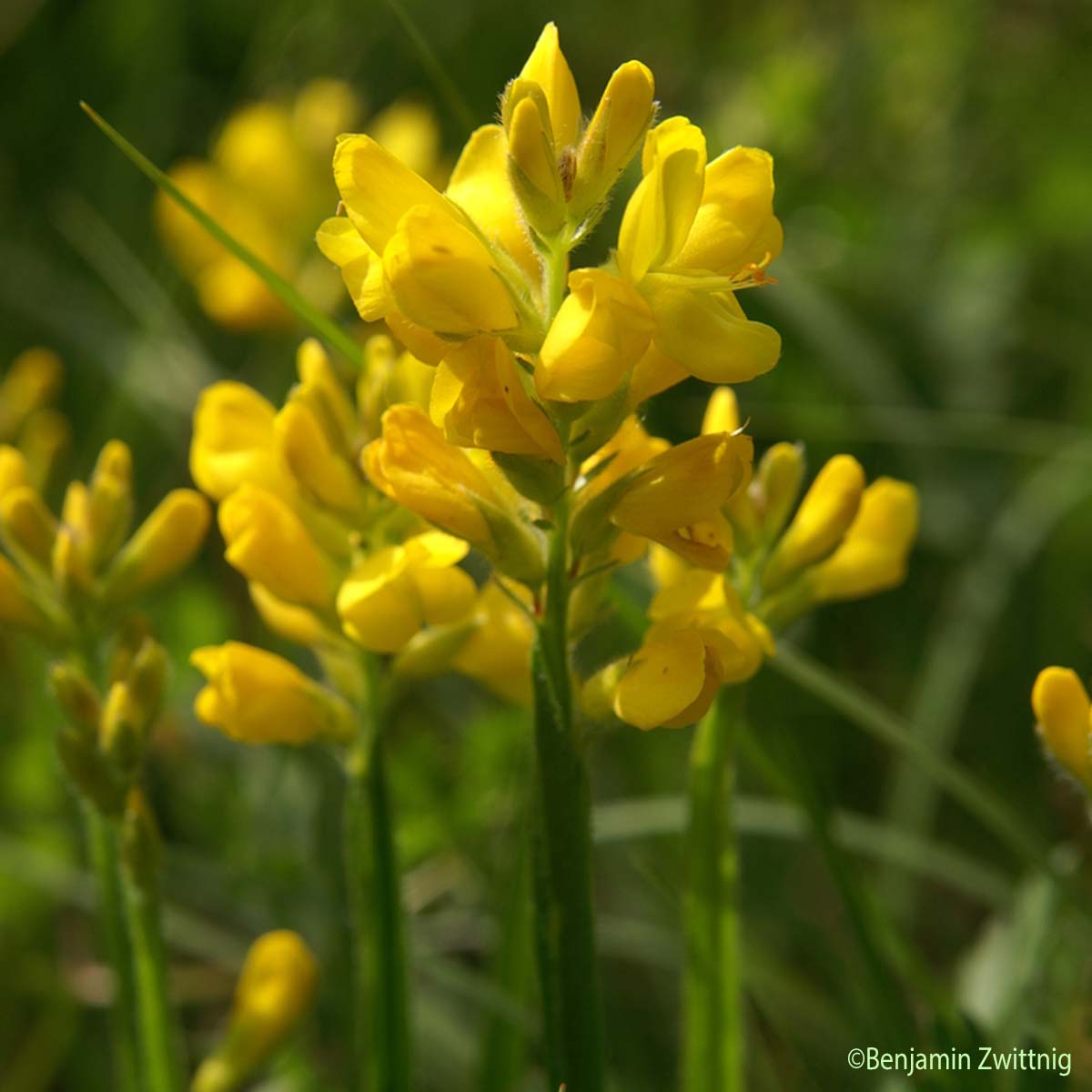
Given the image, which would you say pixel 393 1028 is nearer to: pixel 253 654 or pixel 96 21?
pixel 253 654

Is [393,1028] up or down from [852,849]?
down

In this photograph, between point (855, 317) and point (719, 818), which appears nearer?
point (719, 818)

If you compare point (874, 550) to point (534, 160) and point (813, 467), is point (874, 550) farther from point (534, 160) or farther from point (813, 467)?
point (813, 467)

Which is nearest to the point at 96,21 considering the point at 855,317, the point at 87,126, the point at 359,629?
the point at 87,126

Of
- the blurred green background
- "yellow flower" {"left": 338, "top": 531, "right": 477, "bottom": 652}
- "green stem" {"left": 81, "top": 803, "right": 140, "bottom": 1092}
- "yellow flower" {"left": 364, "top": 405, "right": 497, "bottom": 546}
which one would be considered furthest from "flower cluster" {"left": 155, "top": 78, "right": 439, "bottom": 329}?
"yellow flower" {"left": 364, "top": 405, "right": 497, "bottom": 546}

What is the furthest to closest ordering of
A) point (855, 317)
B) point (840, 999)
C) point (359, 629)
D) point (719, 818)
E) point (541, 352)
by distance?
1. point (855, 317)
2. point (840, 999)
3. point (719, 818)
4. point (359, 629)
5. point (541, 352)

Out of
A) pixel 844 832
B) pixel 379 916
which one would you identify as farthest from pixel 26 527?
pixel 844 832

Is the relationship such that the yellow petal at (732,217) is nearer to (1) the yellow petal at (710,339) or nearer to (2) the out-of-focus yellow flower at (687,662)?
(1) the yellow petal at (710,339)
